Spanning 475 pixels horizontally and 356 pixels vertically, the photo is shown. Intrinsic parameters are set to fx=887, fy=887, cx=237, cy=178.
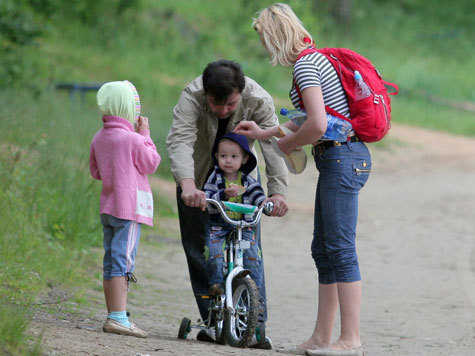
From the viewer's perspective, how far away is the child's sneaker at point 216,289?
5094 millimetres

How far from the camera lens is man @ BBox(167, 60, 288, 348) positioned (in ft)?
16.3

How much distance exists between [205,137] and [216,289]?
0.95m

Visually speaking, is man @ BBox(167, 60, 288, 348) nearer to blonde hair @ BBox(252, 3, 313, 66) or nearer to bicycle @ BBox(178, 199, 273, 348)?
bicycle @ BBox(178, 199, 273, 348)

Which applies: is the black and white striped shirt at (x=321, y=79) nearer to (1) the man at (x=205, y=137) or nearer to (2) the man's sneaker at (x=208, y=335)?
(1) the man at (x=205, y=137)

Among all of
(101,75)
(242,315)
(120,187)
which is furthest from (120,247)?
(101,75)

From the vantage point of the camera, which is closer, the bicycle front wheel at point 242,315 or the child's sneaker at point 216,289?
the bicycle front wheel at point 242,315

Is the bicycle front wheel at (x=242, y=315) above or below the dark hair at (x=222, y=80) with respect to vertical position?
below

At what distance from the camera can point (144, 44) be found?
87.1 ft

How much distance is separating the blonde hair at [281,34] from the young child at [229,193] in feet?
2.15

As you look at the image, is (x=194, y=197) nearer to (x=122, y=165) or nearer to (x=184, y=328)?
(x=122, y=165)

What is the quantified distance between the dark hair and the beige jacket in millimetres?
244

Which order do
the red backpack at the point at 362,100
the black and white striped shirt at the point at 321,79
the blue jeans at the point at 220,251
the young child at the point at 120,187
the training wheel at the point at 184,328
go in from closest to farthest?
the black and white striped shirt at the point at 321,79 → the red backpack at the point at 362,100 → the young child at the point at 120,187 → the blue jeans at the point at 220,251 → the training wheel at the point at 184,328

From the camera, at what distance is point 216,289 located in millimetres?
5094

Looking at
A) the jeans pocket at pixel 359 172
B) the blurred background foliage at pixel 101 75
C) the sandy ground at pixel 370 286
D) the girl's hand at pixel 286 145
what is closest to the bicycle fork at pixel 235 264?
the sandy ground at pixel 370 286
